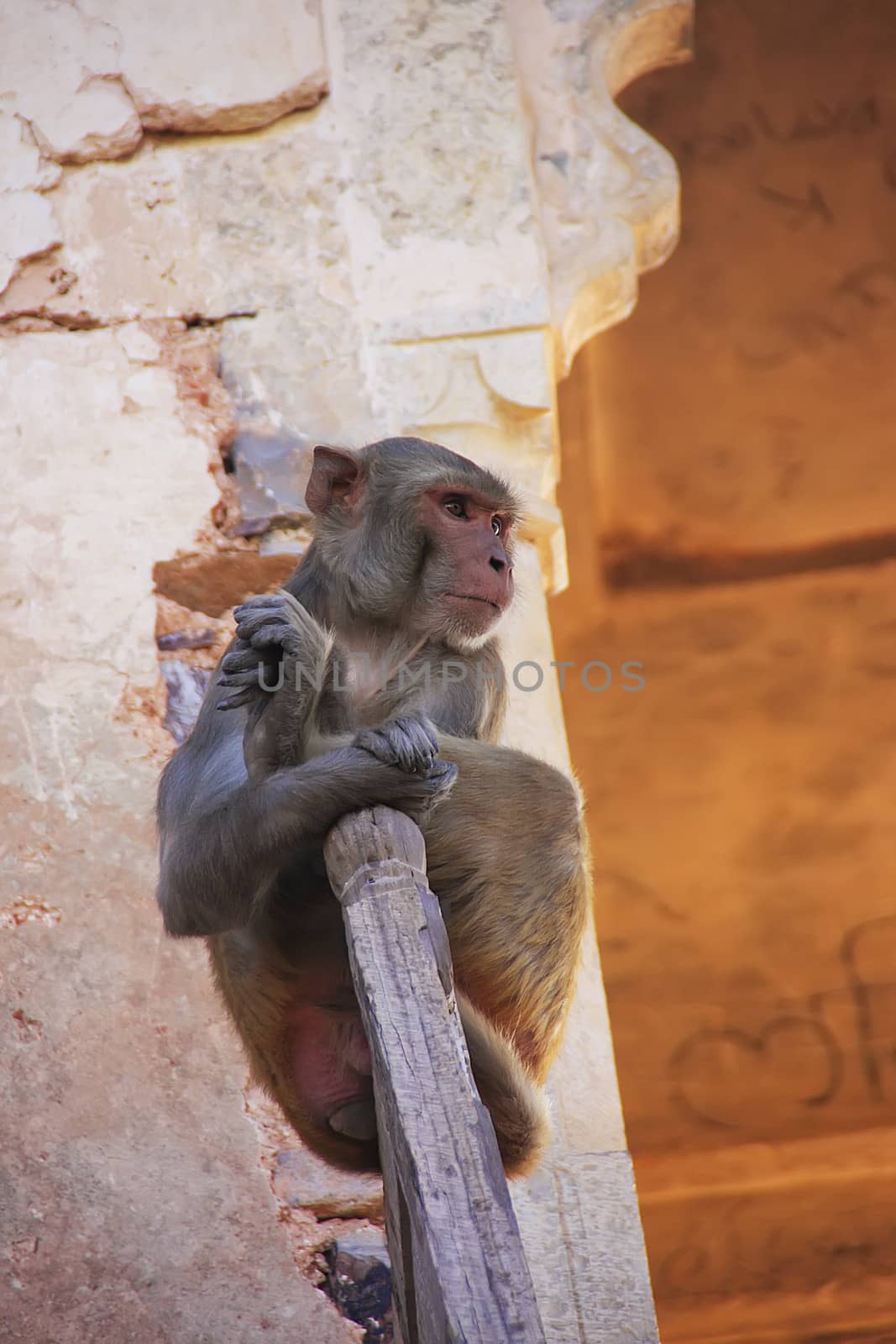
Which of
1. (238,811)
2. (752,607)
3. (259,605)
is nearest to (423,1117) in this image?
(238,811)

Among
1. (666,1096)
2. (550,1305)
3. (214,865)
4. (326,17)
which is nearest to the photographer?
(214,865)

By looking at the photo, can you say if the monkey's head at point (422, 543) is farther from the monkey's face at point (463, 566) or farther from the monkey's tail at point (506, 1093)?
the monkey's tail at point (506, 1093)

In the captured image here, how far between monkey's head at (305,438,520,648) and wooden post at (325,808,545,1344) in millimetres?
565

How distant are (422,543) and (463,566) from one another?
0.08 m

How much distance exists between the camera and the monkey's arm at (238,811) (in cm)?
202

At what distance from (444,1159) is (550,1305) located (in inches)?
49.6

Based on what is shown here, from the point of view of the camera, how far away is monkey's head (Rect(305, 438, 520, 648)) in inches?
97.5

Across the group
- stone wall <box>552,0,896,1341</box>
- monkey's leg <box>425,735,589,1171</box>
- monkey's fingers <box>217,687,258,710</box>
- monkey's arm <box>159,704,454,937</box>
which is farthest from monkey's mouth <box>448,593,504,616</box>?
stone wall <box>552,0,896,1341</box>

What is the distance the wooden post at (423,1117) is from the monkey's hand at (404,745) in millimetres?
66

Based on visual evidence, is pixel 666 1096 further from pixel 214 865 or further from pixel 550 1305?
pixel 214 865

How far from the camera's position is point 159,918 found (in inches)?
120

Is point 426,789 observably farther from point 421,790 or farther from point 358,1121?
point 358,1121

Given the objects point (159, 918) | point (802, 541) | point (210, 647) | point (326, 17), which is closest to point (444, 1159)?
point (159, 918)

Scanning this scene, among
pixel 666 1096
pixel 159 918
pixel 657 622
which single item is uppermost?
pixel 159 918
